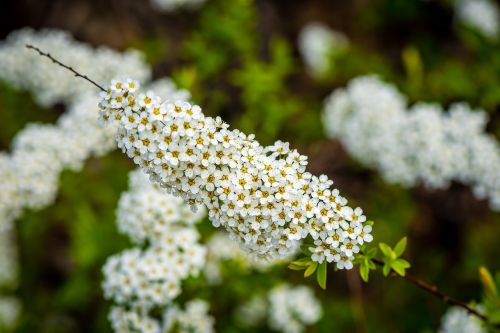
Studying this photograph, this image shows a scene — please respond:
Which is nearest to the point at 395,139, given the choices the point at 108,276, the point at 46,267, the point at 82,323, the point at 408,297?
the point at 408,297

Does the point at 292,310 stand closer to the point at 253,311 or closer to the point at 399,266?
the point at 253,311

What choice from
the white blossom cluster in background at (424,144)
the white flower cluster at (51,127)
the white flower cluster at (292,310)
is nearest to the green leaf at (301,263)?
the white flower cluster at (292,310)

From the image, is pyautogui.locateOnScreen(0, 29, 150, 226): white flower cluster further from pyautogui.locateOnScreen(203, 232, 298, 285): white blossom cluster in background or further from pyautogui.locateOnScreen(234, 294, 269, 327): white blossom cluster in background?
pyautogui.locateOnScreen(234, 294, 269, 327): white blossom cluster in background

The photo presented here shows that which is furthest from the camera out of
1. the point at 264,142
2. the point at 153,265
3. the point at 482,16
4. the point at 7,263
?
the point at 482,16

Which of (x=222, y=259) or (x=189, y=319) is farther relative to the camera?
(x=222, y=259)

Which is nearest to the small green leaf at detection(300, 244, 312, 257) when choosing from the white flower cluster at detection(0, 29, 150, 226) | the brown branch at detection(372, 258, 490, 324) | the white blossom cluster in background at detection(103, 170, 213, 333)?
the brown branch at detection(372, 258, 490, 324)

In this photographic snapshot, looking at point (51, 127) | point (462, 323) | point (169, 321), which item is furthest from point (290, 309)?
point (51, 127)

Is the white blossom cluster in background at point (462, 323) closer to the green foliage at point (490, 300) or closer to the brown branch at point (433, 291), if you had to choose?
the green foliage at point (490, 300)
